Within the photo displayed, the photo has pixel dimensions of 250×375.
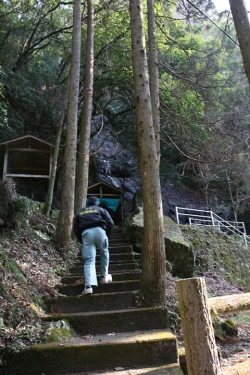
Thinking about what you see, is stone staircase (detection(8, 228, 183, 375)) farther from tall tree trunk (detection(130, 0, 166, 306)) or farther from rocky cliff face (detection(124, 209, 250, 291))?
rocky cliff face (detection(124, 209, 250, 291))

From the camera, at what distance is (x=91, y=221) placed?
17.3ft

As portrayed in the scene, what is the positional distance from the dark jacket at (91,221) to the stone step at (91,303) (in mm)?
1045

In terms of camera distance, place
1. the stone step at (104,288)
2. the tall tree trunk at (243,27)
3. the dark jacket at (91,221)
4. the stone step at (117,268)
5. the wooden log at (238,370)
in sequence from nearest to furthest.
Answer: the wooden log at (238,370)
the dark jacket at (91,221)
the stone step at (104,288)
the tall tree trunk at (243,27)
the stone step at (117,268)

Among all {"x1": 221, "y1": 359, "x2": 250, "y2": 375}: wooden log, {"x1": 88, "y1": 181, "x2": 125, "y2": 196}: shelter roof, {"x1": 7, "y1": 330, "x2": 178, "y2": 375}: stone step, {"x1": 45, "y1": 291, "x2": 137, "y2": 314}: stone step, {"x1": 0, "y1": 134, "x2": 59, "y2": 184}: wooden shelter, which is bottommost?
{"x1": 221, "y1": 359, "x2": 250, "y2": 375}: wooden log

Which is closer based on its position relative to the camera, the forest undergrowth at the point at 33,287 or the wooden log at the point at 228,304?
the wooden log at the point at 228,304

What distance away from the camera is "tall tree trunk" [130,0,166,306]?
4.76m

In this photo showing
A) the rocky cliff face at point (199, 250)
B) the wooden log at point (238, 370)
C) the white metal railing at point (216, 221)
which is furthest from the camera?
the white metal railing at point (216, 221)

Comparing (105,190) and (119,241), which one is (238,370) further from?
(105,190)

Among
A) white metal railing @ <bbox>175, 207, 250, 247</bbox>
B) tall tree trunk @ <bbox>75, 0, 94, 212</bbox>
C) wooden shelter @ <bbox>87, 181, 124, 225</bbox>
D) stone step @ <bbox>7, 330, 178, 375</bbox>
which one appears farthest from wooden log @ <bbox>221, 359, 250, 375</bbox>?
wooden shelter @ <bbox>87, 181, 124, 225</bbox>

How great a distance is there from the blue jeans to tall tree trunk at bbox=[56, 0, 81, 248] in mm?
2542

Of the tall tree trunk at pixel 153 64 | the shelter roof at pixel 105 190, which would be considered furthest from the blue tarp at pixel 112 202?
the tall tree trunk at pixel 153 64

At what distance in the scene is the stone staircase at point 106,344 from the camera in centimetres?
330

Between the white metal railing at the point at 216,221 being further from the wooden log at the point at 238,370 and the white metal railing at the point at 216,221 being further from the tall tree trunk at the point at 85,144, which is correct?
the wooden log at the point at 238,370

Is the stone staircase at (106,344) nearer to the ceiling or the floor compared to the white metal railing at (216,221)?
nearer to the floor
